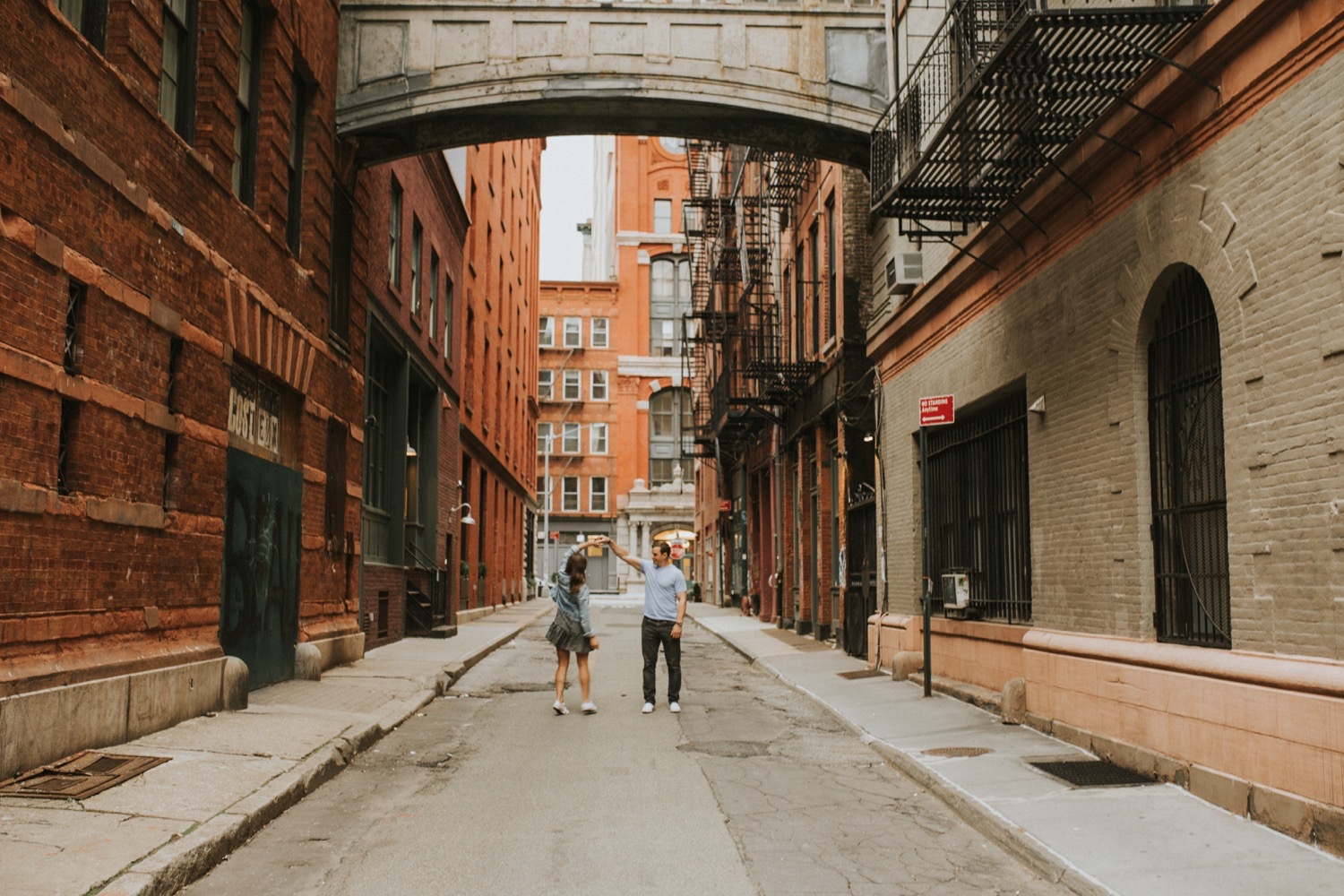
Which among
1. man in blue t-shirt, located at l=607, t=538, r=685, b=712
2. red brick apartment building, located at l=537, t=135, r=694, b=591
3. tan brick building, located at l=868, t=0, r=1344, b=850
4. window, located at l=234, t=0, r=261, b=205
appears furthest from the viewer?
red brick apartment building, located at l=537, t=135, r=694, b=591

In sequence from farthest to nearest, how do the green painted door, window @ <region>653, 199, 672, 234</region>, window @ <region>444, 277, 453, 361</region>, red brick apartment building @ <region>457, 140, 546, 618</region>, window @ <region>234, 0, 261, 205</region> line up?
window @ <region>653, 199, 672, 234</region>
red brick apartment building @ <region>457, 140, 546, 618</region>
window @ <region>444, 277, 453, 361</region>
window @ <region>234, 0, 261, 205</region>
the green painted door

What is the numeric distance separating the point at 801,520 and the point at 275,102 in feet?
48.8

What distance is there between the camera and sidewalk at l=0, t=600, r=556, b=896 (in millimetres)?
5738

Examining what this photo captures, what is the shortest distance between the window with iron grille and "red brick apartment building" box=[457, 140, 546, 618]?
16.8 meters

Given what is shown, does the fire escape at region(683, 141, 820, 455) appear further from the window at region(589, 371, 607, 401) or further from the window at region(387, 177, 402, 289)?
the window at region(589, 371, 607, 401)

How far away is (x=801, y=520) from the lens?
25.8 m

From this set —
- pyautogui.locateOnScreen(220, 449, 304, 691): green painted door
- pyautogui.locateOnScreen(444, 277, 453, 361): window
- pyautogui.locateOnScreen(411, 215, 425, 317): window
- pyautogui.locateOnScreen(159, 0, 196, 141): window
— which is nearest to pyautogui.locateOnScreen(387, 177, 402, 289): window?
pyautogui.locateOnScreen(411, 215, 425, 317): window

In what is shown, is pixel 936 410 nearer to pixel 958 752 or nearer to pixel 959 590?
pixel 959 590

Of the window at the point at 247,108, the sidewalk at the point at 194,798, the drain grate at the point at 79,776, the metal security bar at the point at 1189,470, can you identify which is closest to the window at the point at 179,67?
the window at the point at 247,108

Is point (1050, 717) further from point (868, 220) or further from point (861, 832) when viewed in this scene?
point (868, 220)

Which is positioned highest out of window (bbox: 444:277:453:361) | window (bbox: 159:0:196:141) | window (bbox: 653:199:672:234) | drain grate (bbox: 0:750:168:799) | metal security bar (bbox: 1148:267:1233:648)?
window (bbox: 653:199:672:234)

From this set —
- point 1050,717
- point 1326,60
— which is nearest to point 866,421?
point 1050,717

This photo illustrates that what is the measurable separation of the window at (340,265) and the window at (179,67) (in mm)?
4953

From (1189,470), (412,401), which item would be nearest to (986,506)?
(1189,470)
